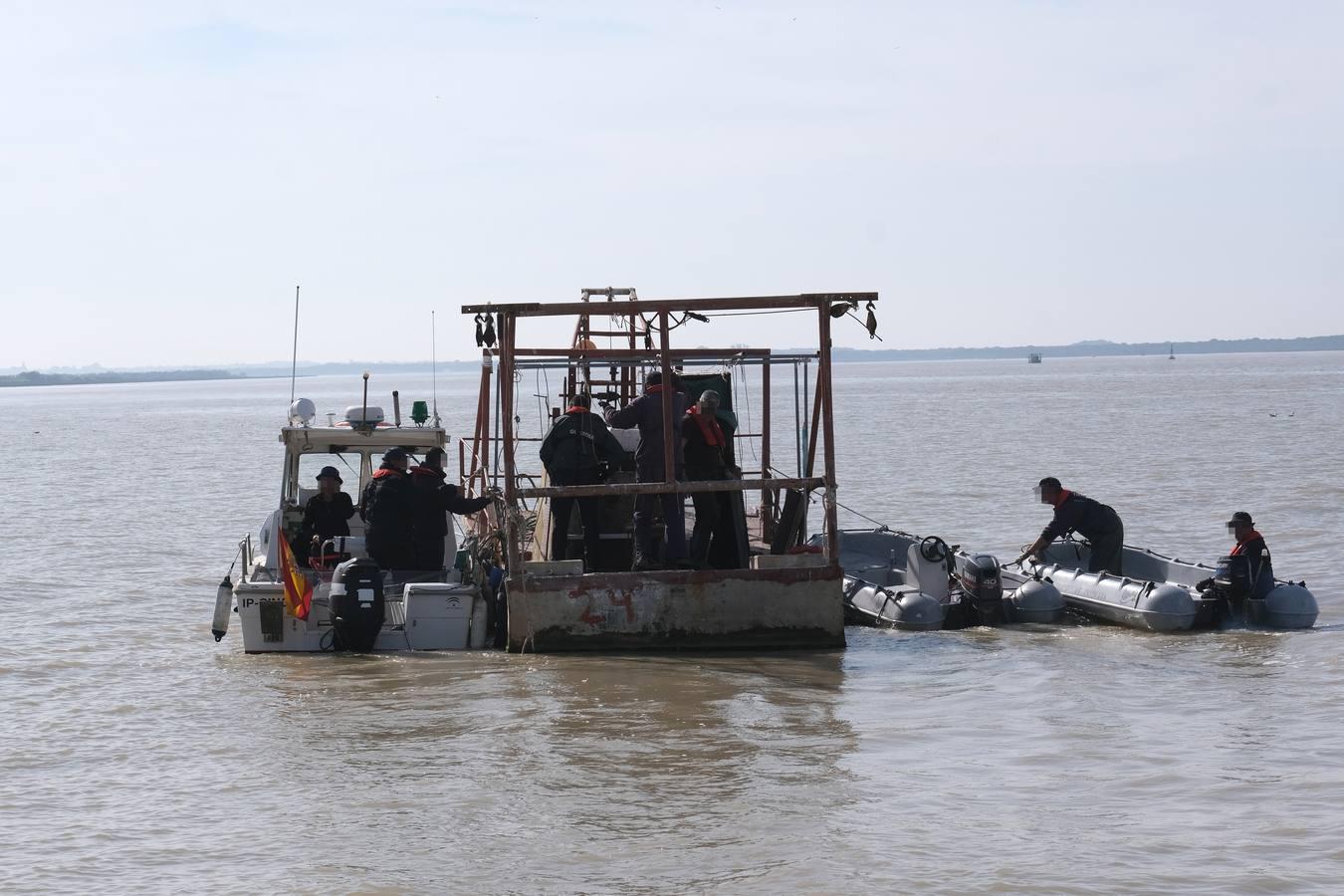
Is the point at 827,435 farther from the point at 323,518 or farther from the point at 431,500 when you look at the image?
the point at 323,518

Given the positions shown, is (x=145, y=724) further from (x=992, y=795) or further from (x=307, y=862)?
(x=992, y=795)

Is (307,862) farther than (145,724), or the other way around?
(145,724)

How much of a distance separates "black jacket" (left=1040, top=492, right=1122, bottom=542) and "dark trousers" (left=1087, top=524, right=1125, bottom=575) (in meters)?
0.03

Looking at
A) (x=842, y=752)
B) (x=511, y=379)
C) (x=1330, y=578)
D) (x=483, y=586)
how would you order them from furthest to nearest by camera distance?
(x=1330, y=578)
(x=483, y=586)
(x=511, y=379)
(x=842, y=752)

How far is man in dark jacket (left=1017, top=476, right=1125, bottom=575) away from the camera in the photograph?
49.5 feet

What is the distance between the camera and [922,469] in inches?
1393

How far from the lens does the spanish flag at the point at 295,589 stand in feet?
40.9

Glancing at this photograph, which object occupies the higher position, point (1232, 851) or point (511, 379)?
point (511, 379)

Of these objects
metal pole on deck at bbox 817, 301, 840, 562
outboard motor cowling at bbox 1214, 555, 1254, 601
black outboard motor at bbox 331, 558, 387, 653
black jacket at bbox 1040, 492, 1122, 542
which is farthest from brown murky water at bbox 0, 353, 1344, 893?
black jacket at bbox 1040, 492, 1122, 542

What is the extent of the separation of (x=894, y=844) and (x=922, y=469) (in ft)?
91.6

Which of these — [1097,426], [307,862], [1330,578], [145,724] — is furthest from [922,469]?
[307,862]

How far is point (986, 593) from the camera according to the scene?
568 inches

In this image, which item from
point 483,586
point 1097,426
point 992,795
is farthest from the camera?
point 1097,426

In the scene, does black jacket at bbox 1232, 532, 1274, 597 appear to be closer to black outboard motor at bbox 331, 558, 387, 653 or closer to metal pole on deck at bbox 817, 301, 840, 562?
metal pole on deck at bbox 817, 301, 840, 562
